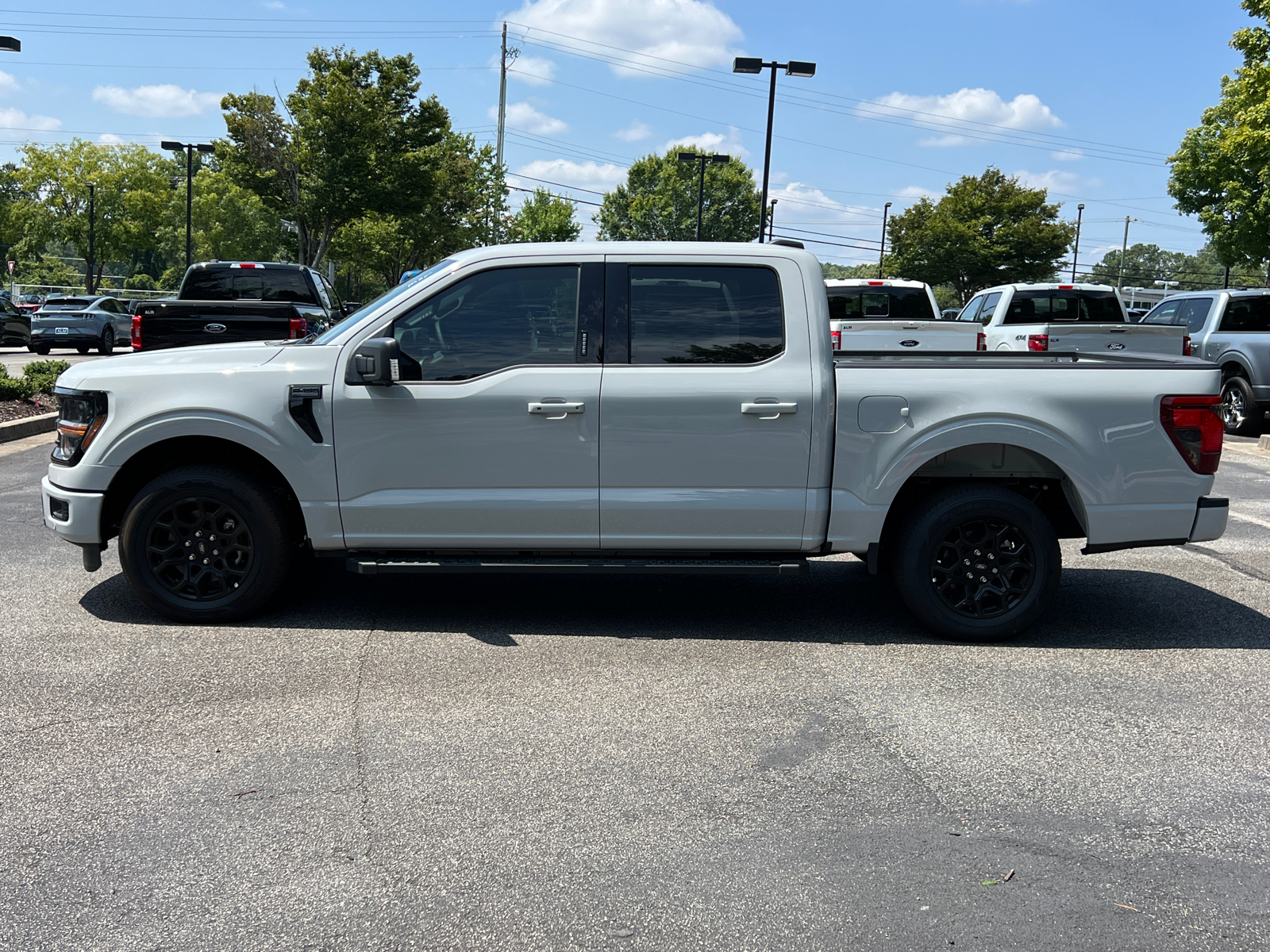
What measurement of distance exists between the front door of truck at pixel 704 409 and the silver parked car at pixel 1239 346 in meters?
11.0

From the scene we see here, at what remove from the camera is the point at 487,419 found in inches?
209

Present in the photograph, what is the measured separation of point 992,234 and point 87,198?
52.2 m

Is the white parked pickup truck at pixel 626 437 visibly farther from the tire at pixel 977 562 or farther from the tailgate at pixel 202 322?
the tailgate at pixel 202 322

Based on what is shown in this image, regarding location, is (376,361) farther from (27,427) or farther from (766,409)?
(27,427)

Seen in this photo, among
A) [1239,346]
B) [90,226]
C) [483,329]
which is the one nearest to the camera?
[483,329]

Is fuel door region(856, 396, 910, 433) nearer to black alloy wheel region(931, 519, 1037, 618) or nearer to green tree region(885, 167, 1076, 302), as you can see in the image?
black alloy wheel region(931, 519, 1037, 618)

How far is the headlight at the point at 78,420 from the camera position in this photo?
547cm

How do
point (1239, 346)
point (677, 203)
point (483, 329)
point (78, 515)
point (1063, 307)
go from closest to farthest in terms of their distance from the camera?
point (483, 329), point (78, 515), point (1239, 346), point (1063, 307), point (677, 203)

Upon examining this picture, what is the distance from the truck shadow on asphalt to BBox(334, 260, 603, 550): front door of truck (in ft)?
2.13

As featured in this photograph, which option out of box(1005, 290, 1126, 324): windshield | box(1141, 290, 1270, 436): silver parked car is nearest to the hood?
box(1141, 290, 1270, 436): silver parked car

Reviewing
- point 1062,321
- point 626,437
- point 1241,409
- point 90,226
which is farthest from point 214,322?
point 90,226

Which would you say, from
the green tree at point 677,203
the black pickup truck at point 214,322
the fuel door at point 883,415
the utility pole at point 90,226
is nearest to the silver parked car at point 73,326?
the black pickup truck at point 214,322

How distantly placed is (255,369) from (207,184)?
6958cm

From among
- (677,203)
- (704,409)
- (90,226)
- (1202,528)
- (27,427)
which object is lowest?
(27,427)
